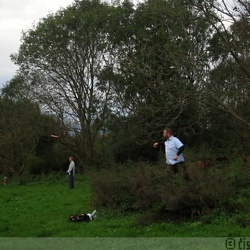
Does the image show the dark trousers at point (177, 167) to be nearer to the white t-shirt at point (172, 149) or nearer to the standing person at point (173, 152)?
the standing person at point (173, 152)

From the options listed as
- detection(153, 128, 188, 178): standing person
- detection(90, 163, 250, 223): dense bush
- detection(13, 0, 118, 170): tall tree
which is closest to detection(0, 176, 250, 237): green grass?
detection(90, 163, 250, 223): dense bush

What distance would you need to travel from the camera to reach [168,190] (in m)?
10.5

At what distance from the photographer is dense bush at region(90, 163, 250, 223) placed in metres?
10.1

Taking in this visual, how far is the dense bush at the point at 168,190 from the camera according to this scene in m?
10.1

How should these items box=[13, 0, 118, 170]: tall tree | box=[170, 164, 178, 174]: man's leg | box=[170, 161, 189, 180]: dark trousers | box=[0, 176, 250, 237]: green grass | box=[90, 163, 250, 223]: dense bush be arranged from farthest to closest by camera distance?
box=[13, 0, 118, 170]: tall tree → box=[170, 164, 178, 174]: man's leg → box=[170, 161, 189, 180]: dark trousers → box=[90, 163, 250, 223]: dense bush → box=[0, 176, 250, 237]: green grass

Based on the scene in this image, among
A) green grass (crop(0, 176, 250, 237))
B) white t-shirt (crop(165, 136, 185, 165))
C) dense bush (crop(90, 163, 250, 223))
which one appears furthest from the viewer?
white t-shirt (crop(165, 136, 185, 165))

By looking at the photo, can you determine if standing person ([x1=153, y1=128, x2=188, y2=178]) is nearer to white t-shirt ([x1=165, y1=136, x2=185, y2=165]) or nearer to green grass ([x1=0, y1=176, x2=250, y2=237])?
white t-shirt ([x1=165, y1=136, x2=185, y2=165])

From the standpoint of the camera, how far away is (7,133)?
3566 cm

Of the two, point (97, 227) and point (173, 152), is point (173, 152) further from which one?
point (97, 227)

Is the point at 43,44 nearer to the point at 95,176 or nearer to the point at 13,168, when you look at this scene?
the point at 13,168

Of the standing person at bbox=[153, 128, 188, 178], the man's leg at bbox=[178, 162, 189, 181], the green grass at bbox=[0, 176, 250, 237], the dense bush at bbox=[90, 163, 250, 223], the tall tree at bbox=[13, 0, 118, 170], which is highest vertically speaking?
the tall tree at bbox=[13, 0, 118, 170]

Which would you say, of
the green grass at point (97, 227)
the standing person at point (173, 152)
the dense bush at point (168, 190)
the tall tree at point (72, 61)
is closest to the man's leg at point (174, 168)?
the standing person at point (173, 152)

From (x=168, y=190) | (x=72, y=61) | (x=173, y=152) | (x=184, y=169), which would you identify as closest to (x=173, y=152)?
(x=173, y=152)

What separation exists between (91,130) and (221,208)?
2873 centimetres
